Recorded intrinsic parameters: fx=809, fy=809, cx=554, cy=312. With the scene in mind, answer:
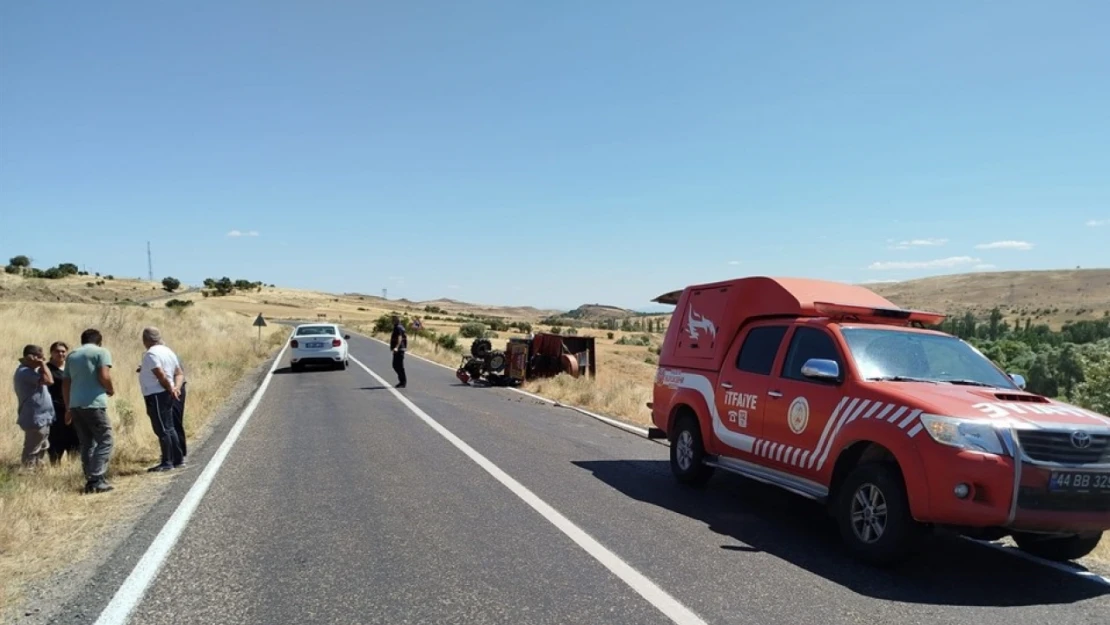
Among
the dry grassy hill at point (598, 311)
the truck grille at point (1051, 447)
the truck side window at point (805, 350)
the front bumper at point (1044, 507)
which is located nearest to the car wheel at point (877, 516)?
the front bumper at point (1044, 507)

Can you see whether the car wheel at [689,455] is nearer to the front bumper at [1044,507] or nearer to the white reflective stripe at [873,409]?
the white reflective stripe at [873,409]

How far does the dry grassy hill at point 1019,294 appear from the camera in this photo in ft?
241

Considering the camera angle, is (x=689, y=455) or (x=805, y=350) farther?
(x=689, y=455)

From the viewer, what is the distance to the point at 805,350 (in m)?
7.53

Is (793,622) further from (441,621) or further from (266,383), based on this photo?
(266,383)

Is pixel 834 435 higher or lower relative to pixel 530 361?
higher

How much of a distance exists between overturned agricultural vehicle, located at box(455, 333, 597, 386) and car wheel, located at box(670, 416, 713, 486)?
13105 millimetres

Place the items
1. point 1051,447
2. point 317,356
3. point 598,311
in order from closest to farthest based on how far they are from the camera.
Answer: point 1051,447
point 317,356
point 598,311

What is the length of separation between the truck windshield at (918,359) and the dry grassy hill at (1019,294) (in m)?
65.4

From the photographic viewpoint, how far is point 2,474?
8.41 m

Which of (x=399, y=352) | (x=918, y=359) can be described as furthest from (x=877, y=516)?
(x=399, y=352)

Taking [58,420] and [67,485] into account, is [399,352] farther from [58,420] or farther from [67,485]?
[67,485]

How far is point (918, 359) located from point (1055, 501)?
1.88 meters

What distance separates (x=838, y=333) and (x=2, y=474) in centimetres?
849
